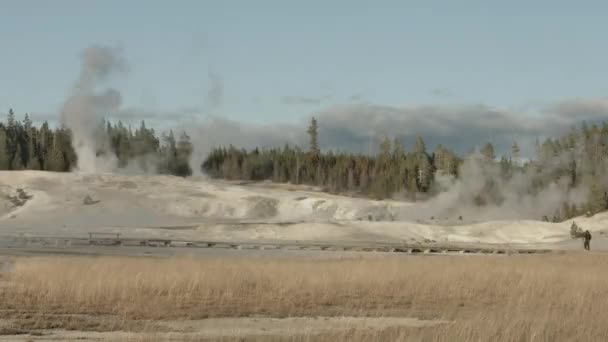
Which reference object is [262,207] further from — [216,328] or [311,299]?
[216,328]

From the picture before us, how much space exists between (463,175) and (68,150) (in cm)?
5986

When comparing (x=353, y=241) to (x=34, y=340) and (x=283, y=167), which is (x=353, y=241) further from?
(x=283, y=167)

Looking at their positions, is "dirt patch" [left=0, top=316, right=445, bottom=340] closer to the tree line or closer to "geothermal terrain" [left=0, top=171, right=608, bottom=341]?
"geothermal terrain" [left=0, top=171, right=608, bottom=341]

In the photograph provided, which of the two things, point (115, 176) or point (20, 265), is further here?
point (115, 176)

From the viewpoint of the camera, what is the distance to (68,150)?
463 ft

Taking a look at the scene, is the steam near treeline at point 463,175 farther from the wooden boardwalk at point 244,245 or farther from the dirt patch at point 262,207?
the wooden boardwalk at point 244,245

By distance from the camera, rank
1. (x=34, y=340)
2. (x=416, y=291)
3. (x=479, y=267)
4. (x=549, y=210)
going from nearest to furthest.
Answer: (x=34, y=340)
(x=416, y=291)
(x=479, y=267)
(x=549, y=210)

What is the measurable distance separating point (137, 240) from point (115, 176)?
1452 inches

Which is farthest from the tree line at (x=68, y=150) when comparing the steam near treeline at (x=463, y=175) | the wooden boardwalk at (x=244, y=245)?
the wooden boardwalk at (x=244, y=245)

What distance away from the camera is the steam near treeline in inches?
4692

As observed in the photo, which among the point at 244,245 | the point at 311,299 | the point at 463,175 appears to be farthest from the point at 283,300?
the point at 463,175

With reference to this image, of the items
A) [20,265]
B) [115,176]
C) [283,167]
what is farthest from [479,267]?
[283,167]

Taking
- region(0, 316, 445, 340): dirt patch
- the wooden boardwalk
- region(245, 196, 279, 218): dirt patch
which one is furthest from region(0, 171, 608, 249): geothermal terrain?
region(0, 316, 445, 340): dirt patch

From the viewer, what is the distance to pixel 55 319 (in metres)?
19.2
